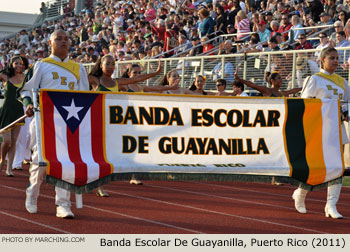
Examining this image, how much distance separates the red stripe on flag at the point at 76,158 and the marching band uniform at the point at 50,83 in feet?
1.44

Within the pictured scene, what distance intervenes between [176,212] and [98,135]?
1457 millimetres

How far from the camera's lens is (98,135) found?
7375 mm

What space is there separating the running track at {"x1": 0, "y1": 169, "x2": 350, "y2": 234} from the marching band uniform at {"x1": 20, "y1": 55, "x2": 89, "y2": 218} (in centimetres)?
21

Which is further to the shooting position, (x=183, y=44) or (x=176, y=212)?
(x=183, y=44)

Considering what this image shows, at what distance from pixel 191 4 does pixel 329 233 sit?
1637 centimetres

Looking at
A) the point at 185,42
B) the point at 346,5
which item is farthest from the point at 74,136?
the point at 185,42

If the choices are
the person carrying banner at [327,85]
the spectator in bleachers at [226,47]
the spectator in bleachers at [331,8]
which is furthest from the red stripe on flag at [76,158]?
the spectator in bleachers at [331,8]

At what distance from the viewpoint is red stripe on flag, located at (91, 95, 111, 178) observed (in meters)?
7.24

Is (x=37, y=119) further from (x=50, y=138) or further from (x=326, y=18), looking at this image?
(x=326, y=18)

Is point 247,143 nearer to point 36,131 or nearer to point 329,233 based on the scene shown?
point 329,233

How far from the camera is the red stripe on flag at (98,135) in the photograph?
724cm

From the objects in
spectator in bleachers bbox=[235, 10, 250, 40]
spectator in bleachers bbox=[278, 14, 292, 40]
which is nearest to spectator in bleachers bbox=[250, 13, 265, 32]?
spectator in bleachers bbox=[235, 10, 250, 40]

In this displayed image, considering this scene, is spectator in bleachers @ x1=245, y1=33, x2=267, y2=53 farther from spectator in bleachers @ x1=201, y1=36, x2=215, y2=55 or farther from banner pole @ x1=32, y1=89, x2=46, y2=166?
banner pole @ x1=32, y1=89, x2=46, y2=166

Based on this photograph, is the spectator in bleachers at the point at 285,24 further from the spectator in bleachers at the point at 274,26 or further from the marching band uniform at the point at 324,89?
the marching band uniform at the point at 324,89
